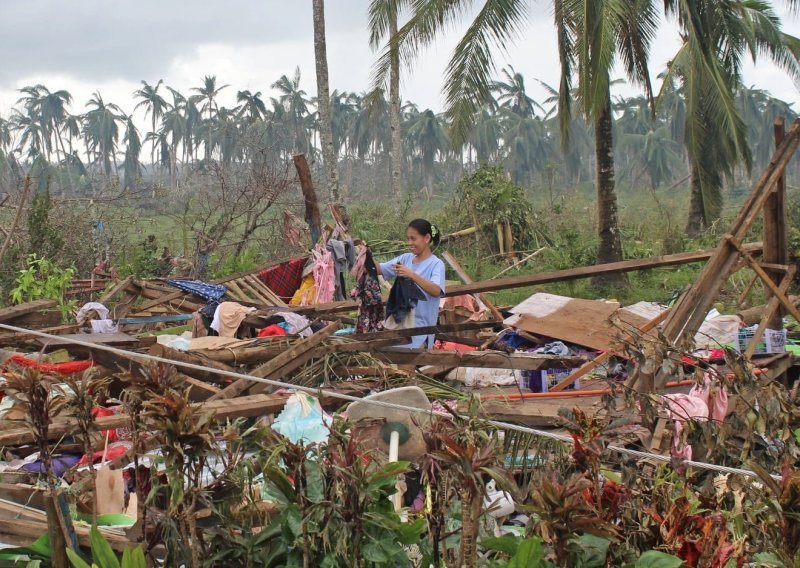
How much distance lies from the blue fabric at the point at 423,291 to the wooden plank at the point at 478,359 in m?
0.22

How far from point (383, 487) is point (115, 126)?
2774 inches

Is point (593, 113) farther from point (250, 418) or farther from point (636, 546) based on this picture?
point (636, 546)

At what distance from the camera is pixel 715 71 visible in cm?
1088

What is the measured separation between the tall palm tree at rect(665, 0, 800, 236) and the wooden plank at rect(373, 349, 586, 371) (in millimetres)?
6545

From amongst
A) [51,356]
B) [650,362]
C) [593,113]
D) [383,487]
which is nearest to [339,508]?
[383,487]

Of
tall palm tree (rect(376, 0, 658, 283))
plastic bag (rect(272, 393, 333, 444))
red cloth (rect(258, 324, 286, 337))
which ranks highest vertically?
tall palm tree (rect(376, 0, 658, 283))

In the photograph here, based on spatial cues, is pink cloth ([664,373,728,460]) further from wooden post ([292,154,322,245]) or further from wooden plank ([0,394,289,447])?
wooden post ([292,154,322,245])

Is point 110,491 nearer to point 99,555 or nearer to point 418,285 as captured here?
point 99,555

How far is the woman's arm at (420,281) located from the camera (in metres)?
5.53

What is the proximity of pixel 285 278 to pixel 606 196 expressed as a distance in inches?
202

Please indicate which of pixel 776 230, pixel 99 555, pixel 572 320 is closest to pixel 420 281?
pixel 572 320

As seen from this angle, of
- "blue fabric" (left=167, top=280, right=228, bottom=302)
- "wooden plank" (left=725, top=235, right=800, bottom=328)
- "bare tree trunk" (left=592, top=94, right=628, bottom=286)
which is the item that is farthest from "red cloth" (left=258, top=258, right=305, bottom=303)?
"wooden plank" (left=725, top=235, right=800, bottom=328)

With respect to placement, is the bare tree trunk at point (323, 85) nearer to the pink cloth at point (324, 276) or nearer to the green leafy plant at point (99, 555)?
the pink cloth at point (324, 276)

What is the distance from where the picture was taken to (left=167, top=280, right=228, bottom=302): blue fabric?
8.08 m
